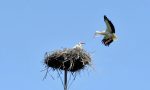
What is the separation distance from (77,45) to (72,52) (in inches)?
39.9

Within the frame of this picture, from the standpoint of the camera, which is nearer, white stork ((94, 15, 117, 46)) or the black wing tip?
white stork ((94, 15, 117, 46))

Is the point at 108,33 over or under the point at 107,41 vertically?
over

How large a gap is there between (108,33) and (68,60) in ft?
5.43

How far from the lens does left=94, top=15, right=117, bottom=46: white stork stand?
42.4 metres

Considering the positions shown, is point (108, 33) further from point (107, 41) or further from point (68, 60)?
point (68, 60)

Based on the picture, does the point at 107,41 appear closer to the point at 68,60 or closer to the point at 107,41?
the point at 107,41

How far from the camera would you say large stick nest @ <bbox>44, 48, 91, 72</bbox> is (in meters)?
43.0

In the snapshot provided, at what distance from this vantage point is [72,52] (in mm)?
43250

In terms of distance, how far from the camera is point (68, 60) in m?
43.0

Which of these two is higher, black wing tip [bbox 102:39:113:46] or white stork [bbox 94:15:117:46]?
white stork [bbox 94:15:117:46]

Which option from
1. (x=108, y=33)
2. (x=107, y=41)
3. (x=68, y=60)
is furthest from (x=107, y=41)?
(x=68, y=60)

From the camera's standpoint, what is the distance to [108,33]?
140ft

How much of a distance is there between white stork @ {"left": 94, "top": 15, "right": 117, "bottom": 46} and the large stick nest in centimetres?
85

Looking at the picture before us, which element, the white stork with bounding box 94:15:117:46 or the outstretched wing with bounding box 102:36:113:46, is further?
the outstretched wing with bounding box 102:36:113:46
